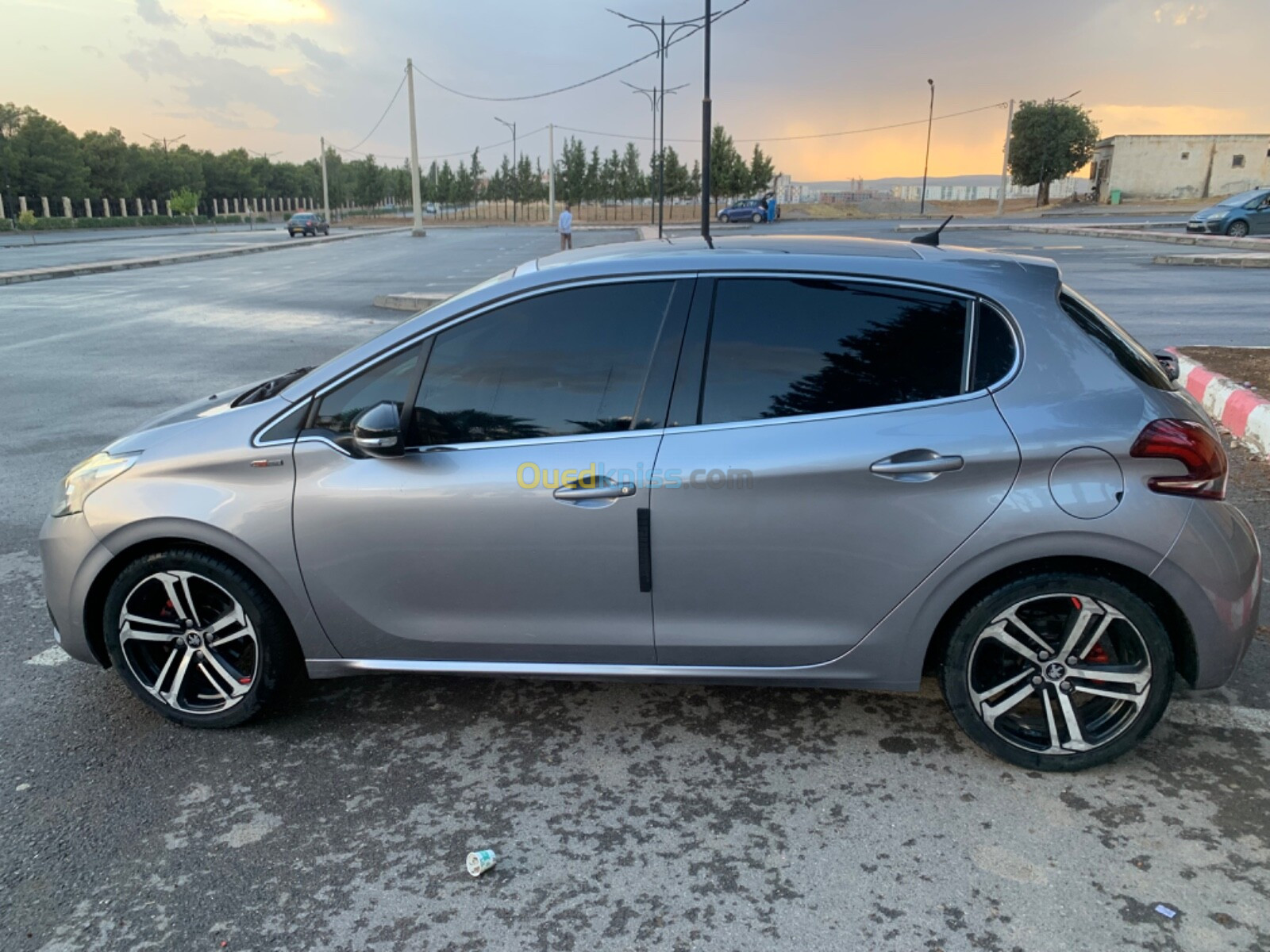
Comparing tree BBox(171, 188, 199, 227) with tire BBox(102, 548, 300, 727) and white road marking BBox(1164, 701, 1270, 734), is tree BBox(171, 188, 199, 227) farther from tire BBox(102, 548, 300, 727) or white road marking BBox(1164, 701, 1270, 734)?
white road marking BBox(1164, 701, 1270, 734)

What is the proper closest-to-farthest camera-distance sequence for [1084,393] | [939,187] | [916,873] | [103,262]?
[916,873]
[1084,393]
[103,262]
[939,187]

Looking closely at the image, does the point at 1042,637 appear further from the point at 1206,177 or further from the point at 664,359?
the point at 1206,177

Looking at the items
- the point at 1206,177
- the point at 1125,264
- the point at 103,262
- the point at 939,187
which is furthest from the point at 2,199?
the point at 939,187

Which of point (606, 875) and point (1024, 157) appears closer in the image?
point (606, 875)

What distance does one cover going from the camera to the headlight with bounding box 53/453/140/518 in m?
3.40

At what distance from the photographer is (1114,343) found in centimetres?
316

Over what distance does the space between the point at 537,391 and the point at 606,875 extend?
1.59 meters

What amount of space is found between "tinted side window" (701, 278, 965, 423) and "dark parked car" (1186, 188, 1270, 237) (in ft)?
113

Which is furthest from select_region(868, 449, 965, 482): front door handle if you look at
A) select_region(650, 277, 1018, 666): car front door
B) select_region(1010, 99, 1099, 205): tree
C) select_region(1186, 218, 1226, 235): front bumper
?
select_region(1010, 99, 1099, 205): tree

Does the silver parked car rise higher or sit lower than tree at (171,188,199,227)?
lower

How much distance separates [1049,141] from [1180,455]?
8218cm

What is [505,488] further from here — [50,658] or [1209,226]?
[1209,226]

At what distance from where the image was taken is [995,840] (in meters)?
2.79

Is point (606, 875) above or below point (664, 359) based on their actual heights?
below
